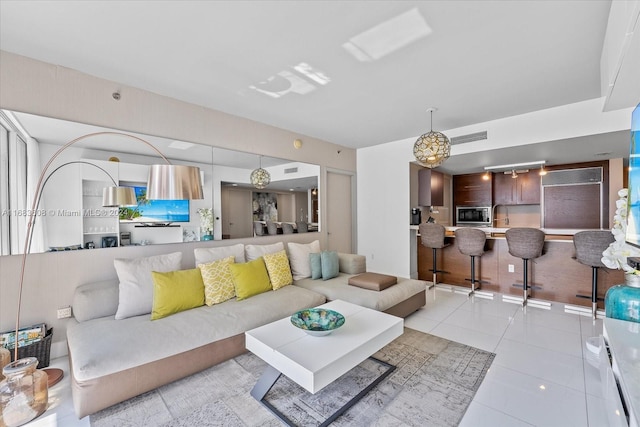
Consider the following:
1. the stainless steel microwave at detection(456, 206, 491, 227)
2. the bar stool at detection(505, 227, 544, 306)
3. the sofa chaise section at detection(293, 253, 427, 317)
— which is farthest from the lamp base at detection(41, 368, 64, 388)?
the stainless steel microwave at detection(456, 206, 491, 227)

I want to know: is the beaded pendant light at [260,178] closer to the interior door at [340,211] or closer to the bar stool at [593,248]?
the interior door at [340,211]

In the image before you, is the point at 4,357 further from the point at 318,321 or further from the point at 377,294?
the point at 377,294

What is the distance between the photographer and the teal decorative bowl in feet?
6.62

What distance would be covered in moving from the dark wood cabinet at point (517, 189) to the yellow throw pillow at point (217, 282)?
634 centimetres

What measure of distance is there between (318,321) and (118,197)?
231 cm

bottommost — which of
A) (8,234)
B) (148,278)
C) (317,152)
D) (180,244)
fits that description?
(148,278)

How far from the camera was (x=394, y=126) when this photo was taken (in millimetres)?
4324

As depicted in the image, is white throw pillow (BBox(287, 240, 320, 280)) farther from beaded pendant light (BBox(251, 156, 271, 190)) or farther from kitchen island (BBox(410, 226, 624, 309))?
kitchen island (BBox(410, 226, 624, 309))

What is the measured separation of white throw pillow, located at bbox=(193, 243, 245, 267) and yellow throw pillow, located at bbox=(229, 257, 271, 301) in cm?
27

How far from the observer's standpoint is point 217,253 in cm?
320

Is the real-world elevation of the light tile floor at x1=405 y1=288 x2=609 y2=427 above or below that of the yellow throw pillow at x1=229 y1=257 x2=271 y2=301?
below

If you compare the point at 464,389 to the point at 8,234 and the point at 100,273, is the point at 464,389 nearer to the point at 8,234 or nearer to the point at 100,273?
the point at 100,273

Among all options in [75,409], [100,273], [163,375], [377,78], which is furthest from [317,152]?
[75,409]

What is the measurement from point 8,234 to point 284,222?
290cm
